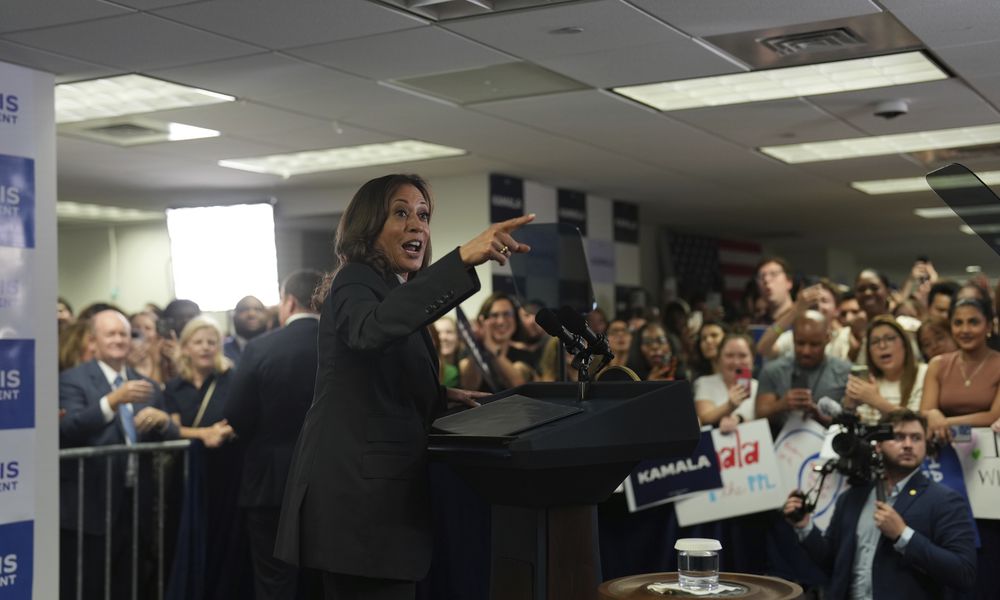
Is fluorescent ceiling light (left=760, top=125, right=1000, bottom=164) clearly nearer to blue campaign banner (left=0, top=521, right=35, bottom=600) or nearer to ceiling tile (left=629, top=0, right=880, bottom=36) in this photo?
ceiling tile (left=629, top=0, right=880, bottom=36)

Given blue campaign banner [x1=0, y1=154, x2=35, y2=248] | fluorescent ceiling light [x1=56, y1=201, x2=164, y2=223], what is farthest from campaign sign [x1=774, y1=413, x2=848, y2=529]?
fluorescent ceiling light [x1=56, y1=201, x2=164, y2=223]

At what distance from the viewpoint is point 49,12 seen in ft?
15.4

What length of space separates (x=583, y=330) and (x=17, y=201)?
372 cm

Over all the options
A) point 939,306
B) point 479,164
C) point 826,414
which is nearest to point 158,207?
point 479,164

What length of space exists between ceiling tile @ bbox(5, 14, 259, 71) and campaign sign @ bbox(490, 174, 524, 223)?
4.43 metres

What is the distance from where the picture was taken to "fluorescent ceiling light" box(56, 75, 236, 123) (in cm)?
620

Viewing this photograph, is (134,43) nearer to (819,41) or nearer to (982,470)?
(819,41)

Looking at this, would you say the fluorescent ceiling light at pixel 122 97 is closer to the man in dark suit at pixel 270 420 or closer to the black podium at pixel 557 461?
the man in dark suit at pixel 270 420

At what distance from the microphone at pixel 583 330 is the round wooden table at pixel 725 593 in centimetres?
43

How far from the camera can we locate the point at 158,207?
11.2m

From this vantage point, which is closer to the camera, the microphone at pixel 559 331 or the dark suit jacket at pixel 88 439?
the microphone at pixel 559 331

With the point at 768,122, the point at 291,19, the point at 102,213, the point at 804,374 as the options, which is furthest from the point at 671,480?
the point at 102,213

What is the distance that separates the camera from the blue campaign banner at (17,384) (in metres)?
5.04

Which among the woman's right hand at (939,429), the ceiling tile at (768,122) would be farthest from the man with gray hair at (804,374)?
the ceiling tile at (768,122)
